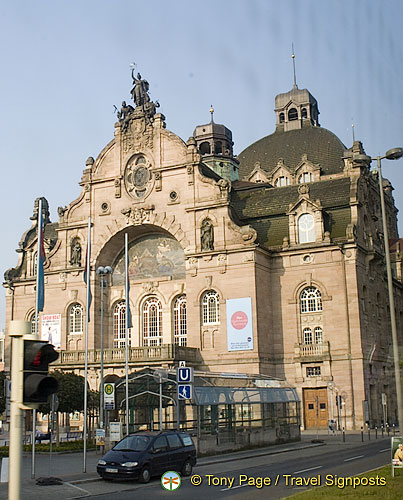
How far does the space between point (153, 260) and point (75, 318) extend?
876 cm

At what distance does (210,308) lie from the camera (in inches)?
2217

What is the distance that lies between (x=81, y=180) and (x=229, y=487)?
4566 centimetres

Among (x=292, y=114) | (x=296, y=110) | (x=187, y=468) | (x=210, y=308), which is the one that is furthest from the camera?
(x=292, y=114)

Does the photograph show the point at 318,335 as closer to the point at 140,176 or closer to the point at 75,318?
the point at 140,176

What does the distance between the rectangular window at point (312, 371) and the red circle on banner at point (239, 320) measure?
6048 millimetres

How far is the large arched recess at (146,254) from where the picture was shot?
60062 millimetres

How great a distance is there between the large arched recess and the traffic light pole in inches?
1996

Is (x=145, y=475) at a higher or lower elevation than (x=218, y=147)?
lower

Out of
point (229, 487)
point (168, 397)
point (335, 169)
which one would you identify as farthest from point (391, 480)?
point (335, 169)

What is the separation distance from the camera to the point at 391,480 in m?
18.7

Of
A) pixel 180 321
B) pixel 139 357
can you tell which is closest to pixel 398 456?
pixel 139 357

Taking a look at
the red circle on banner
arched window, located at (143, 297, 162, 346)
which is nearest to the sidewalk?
the red circle on banner

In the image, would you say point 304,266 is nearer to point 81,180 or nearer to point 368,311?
point 368,311

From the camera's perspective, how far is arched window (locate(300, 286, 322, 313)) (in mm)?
54688
